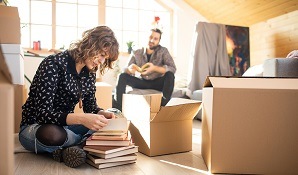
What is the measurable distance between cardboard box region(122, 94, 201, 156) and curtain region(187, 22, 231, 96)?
7.01ft

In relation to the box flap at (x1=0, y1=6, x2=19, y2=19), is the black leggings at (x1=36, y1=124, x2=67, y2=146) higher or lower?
lower

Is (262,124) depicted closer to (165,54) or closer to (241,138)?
(241,138)

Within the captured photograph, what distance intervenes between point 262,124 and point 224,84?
23 cm

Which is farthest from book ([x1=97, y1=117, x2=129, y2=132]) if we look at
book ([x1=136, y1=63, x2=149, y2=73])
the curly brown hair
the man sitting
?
book ([x1=136, y1=63, x2=149, y2=73])

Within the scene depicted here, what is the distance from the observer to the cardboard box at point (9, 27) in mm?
2053

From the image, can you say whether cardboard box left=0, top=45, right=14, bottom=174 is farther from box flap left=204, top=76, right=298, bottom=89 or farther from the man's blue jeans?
the man's blue jeans

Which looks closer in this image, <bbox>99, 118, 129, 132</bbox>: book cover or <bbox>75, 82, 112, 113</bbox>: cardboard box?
<bbox>99, 118, 129, 132</bbox>: book cover

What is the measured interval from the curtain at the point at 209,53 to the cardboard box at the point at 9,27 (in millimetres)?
2261

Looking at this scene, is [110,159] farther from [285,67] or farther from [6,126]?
[285,67]

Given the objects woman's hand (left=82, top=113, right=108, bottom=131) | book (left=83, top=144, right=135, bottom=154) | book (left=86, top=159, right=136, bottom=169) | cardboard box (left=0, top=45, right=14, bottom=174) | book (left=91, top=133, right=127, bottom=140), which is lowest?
book (left=86, top=159, right=136, bottom=169)

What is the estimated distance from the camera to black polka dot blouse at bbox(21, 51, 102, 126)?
4.55 ft

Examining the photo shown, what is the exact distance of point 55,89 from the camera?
143cm

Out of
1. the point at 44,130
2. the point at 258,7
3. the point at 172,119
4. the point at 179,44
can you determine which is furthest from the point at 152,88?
the point at 179,44

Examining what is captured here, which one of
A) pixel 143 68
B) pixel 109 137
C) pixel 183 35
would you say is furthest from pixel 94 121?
pixel 183 35
